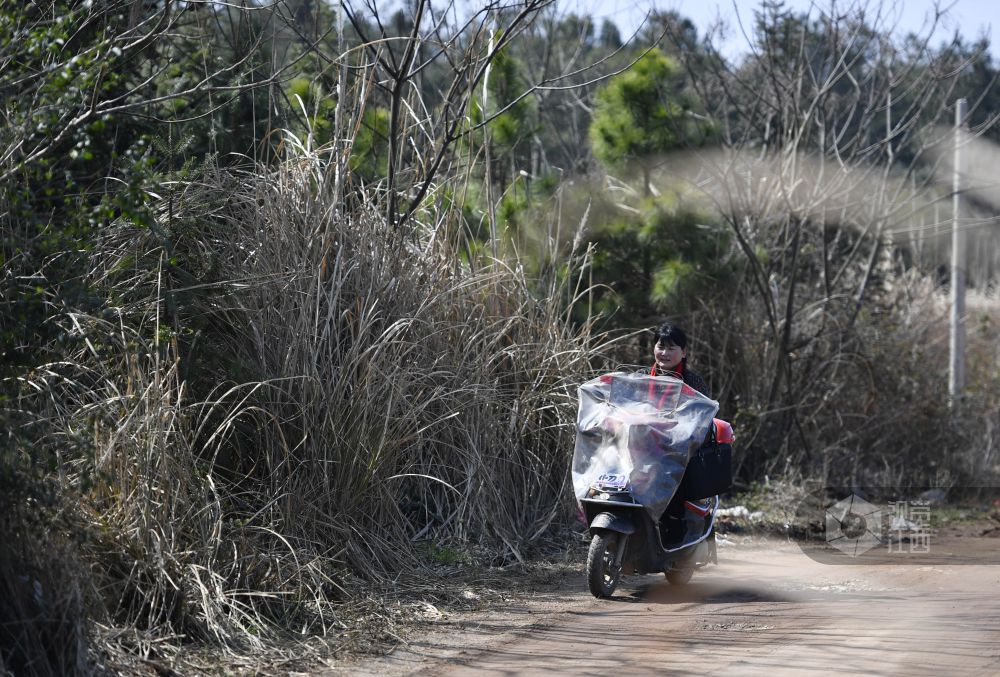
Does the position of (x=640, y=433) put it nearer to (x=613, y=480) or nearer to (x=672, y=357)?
(x=613, y=480)

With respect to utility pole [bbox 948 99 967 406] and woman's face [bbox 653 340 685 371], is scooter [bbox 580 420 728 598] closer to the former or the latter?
woman's face [bbox 653 340 685 371]

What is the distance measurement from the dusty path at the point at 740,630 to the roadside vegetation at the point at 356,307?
0.71 meters

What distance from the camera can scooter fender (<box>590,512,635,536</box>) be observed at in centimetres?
679

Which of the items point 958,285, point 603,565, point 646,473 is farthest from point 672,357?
point 958,285

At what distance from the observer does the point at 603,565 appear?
6.83 meters

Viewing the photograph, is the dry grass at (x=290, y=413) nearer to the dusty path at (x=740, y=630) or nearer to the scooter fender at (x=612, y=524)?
the dusty path at (x=740, y=630)

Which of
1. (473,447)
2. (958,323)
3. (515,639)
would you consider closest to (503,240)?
(473,447)

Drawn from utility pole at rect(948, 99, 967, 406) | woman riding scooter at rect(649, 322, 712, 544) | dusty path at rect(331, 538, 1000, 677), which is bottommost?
dusty path at rect(331, 538, 1000, 677)

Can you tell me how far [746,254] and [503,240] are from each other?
11.8 feet

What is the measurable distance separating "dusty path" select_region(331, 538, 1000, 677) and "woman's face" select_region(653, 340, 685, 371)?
4.94 feet

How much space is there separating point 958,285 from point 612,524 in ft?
34.9

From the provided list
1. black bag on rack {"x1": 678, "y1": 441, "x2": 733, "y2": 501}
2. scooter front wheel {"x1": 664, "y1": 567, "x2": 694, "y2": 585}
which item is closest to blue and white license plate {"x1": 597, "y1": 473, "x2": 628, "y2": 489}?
black bag on rack {"x1": 678, "y1": 441, "x2": 733, "y2": 501}

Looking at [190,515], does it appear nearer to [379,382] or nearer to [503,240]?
[379,382]

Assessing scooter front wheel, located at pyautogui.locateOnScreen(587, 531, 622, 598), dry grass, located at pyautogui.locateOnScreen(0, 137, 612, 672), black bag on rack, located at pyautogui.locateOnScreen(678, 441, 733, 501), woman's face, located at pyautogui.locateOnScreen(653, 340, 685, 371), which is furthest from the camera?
woman's face, located at pyautogui.locateOnScreen(653, 340, 685, 371)
